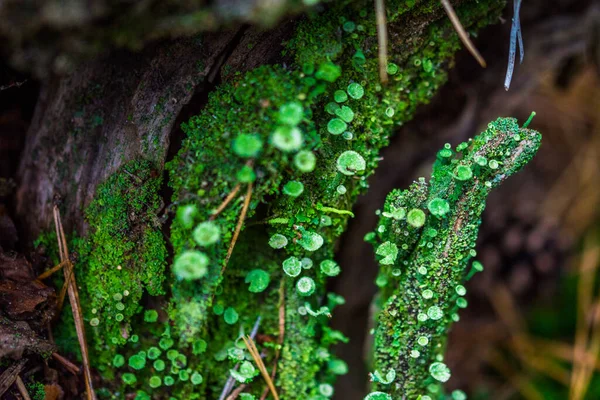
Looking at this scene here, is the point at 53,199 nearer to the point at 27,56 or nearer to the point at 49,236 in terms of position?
the point at 49,236

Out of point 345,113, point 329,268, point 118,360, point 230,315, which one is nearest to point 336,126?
point 345,113

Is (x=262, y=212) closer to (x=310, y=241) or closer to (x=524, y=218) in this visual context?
(x=310, y=241)

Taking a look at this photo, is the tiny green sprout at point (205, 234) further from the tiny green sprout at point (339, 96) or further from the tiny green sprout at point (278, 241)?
the tiny green sprout at point (339, 96)

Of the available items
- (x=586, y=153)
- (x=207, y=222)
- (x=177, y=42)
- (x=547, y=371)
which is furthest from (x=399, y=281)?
(x=586, y=153)

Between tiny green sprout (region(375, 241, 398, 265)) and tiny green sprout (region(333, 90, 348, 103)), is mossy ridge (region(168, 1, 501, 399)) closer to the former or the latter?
tiny green sprout (region(333, 90, 348, 103))

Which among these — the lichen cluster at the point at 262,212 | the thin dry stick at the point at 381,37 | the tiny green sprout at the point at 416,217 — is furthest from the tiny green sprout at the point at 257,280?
the thin dry stick at the point at 381,37

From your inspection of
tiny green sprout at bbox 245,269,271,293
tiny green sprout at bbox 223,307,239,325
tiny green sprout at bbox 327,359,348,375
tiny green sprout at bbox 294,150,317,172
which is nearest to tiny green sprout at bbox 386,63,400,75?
tiny green sprout at bbox 294,150,317,172

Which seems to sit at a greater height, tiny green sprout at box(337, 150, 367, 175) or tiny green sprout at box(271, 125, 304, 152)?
tiny green sprout at box(337, 150, 367, 175)
